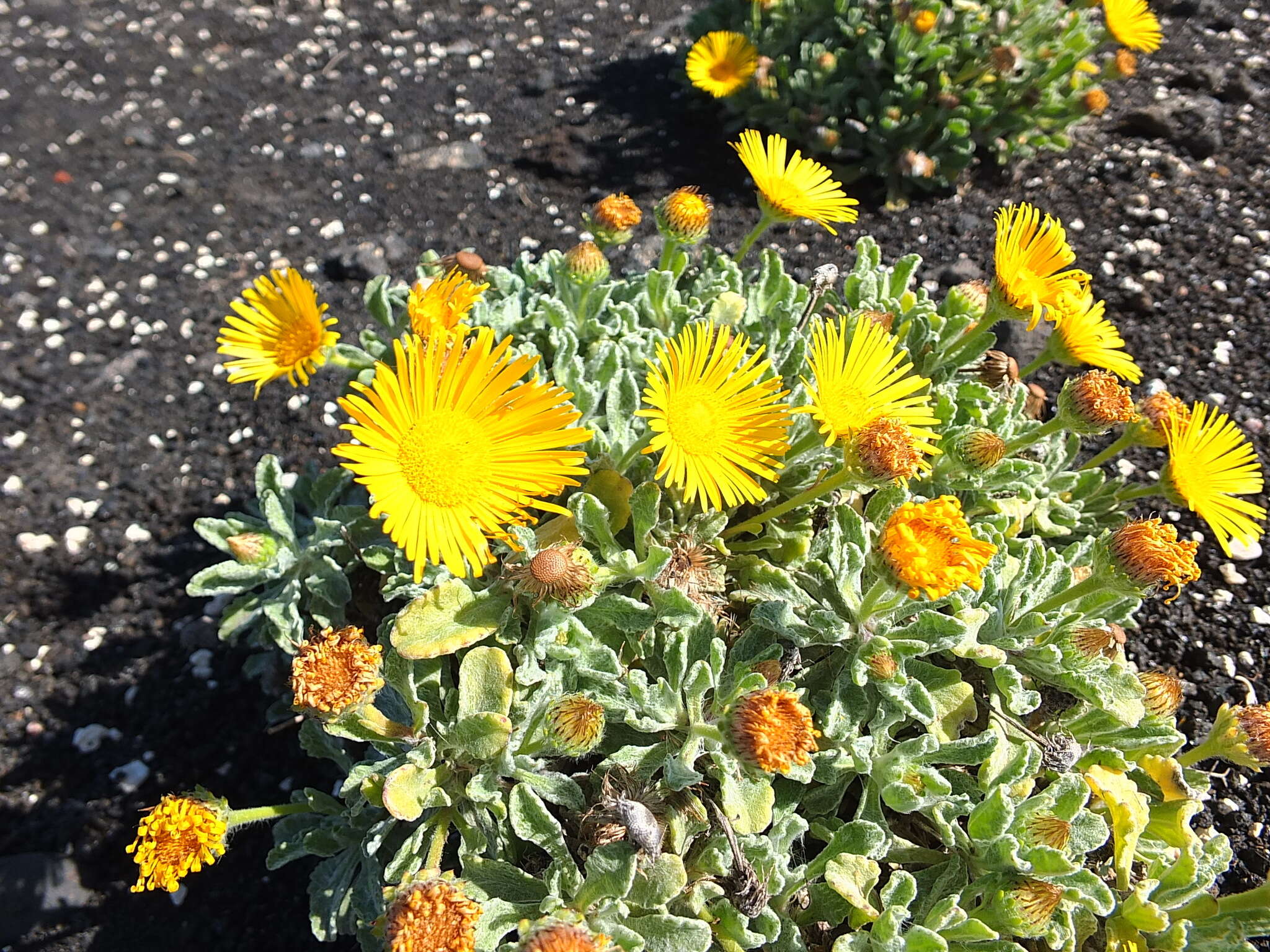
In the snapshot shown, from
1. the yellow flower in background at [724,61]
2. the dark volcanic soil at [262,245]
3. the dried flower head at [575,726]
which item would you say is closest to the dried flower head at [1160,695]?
the dark volcanic soil at [262,245]

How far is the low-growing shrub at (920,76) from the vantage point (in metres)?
4.28

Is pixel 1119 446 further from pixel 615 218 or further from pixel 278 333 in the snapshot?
pixel 278 333

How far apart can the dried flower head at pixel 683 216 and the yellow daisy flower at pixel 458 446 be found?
83cm

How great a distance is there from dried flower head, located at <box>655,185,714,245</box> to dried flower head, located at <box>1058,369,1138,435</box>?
1.20 meters

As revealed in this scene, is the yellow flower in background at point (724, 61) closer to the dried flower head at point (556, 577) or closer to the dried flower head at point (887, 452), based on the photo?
the dried flower head at point (887, 452)

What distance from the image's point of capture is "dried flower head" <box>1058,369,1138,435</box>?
2395mm

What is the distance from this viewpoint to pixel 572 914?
1802 millimetres

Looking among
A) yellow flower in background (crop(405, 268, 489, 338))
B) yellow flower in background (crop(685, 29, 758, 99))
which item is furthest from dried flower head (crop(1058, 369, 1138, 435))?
yellow flower in background (crop(685, 29, 758, 99))

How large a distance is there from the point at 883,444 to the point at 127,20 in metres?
6.96

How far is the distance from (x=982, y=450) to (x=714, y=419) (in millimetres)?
789

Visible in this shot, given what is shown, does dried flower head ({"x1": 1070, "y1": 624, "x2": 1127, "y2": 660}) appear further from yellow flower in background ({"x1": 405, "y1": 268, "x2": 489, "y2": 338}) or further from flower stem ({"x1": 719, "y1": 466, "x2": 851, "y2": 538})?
yellow flower in background ({"x1": 405, "y1": 268, "x2": 489, "y2": 338})

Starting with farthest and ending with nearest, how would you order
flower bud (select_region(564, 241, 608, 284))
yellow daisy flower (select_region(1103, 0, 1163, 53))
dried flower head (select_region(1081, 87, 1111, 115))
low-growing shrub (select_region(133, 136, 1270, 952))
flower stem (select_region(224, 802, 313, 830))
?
dried flower head (select_region(1081, 87, 1111, 115)) < yellow daisy flower (select_region(1103, 0, 1163, 53)) < flower bud (select_region(564, 241, 608, 284)) < flower stem (select_region(224, 802, 313, 830)) < low-growing shrub (select_region(133, 136, 1270, 952))

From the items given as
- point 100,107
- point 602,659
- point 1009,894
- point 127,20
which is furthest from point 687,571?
point 127,20

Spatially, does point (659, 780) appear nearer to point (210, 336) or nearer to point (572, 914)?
point (572, 914)
